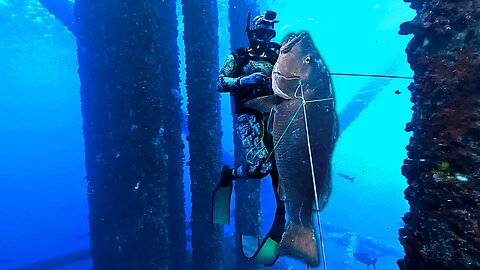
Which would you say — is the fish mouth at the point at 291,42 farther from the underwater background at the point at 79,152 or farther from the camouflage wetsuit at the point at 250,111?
the camouflage wetsuit at the point at 250,111

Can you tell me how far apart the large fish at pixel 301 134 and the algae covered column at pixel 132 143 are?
4.52 metres

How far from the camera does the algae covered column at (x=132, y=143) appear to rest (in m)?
6.43

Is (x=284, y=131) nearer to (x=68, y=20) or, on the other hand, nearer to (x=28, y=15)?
(x=68, y=20)

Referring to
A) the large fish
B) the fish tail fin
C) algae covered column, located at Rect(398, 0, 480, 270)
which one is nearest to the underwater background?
the large fish

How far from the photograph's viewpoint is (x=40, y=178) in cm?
4641

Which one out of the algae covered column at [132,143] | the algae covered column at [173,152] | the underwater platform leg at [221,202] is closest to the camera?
the underwater platform leg at [221,202]

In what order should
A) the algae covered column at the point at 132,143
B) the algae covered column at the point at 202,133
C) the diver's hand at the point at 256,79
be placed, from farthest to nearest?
the algae covered column at the point at 202,133 → the algae covered column at the point at 132,143 → the diver's hand at the point at 256,79

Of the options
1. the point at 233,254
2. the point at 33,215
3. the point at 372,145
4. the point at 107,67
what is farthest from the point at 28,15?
the point at 372,145

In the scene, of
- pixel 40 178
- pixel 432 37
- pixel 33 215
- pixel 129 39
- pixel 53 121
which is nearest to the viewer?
pixel 432 37

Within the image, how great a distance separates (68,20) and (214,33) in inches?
281

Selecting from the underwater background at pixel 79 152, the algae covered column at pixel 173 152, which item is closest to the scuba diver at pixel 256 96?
the underwater background at pixel 79 152

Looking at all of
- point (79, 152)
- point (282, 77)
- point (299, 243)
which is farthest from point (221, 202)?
point (79, 152)

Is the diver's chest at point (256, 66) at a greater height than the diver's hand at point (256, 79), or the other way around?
the diver's chest at point (256, 66)

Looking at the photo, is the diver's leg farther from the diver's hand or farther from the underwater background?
the underwater background
